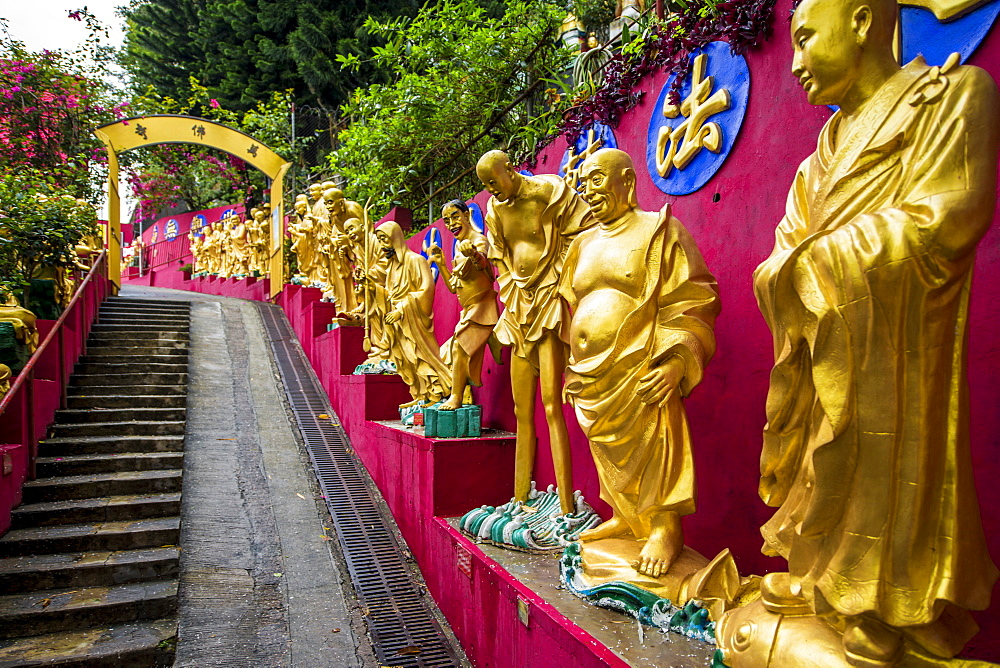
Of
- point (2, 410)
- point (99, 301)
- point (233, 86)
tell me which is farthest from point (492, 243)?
point (233, 86)

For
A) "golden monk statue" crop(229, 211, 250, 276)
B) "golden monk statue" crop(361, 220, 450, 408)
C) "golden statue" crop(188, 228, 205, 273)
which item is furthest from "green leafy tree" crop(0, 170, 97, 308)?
"golden statue" crop(188, 228, 205, 273)

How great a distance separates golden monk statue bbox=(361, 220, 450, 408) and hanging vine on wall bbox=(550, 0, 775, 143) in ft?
8.19

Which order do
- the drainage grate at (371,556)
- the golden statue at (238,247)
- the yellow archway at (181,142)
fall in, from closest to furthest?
the drainage grate at (371,556) < the yellow archway at (181,142) < the golden statue at (238,247)

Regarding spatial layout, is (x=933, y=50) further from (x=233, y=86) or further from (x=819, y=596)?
(x=233, y=86)

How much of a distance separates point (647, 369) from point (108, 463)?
5.07 m

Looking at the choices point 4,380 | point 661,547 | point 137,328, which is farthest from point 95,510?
point 137,328

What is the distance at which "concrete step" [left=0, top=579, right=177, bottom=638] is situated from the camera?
402 centimetres

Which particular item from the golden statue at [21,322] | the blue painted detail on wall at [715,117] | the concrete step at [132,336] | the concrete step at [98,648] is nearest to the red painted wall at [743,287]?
the blue painted detail on wall at [715,117]

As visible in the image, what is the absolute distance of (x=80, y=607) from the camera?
13.6 ft

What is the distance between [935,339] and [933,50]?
1257 millimetres

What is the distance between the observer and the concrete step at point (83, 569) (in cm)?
439

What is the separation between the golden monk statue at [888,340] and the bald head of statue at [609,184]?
120 centimetres

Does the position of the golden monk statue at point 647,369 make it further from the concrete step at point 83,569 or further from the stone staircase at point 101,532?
the concrete step at point 83,569

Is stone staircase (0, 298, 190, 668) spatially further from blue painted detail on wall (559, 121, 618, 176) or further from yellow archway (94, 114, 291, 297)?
yellow archway (94, 114, 291, 297)
